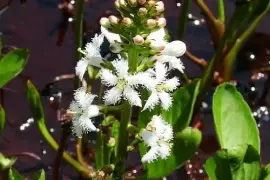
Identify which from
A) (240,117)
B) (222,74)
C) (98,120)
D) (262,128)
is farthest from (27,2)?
(240,117)

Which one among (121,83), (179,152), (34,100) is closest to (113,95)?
(121,83)

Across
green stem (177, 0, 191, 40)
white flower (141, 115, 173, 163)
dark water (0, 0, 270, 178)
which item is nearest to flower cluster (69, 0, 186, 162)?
white flower (141, 115, 173, 163)

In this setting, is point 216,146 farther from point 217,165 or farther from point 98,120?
point 217,165

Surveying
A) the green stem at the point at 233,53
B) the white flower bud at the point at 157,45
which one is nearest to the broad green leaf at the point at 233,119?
the white flower bud at the point at 157,45

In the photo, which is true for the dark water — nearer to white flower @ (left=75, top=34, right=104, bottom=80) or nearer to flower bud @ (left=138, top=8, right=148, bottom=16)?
white flower @ (left=75, top=34, right=104, bottom=80)

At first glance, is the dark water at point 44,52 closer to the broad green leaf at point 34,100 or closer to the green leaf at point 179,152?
the broad green leaf at point 34,100

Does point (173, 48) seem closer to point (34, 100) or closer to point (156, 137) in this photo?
point (156, 137)
